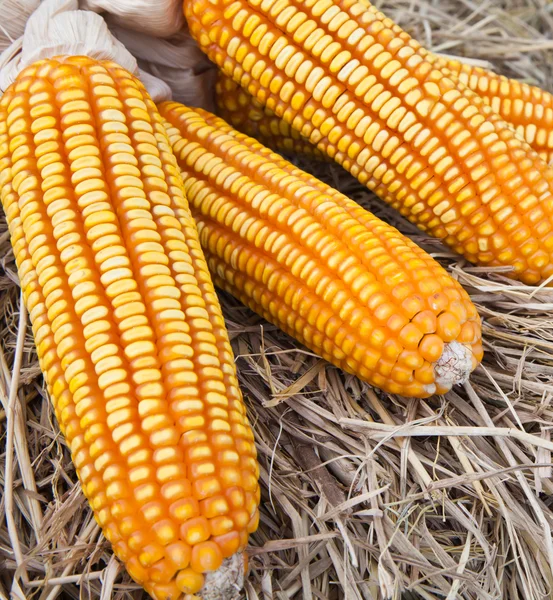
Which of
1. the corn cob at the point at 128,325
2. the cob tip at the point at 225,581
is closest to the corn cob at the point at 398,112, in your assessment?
the corn cob at the point at 128,325

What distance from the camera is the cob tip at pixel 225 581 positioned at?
3.70ft

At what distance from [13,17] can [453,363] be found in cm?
158

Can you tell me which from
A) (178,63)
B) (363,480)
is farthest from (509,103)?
(363,480)

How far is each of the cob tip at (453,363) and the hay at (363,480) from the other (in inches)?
5.8

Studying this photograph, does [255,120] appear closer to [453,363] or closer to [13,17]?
[13,17]

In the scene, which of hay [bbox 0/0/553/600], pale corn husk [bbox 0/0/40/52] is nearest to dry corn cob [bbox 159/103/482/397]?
hay [bbox 0/0/553/600]

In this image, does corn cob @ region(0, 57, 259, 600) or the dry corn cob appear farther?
the dry corn cob

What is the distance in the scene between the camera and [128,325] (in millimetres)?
1233

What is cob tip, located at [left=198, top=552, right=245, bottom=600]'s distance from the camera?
113 cm

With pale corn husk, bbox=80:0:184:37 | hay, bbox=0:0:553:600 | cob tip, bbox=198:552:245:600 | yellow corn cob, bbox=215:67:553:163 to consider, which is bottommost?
hay, bbox=0:0:553:600

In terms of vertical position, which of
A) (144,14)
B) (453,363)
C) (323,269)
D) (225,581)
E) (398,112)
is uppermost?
(144,14)

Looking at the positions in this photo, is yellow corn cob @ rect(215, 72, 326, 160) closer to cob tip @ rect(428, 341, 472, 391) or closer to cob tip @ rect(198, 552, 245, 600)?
cob tip @ rect(428, 341, 472, 391)

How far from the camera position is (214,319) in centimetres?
138

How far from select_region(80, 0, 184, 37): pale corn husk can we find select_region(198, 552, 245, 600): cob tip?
1557 mm
